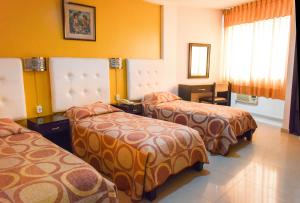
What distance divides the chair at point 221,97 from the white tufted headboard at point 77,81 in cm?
230

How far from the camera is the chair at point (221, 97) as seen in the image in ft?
15.5

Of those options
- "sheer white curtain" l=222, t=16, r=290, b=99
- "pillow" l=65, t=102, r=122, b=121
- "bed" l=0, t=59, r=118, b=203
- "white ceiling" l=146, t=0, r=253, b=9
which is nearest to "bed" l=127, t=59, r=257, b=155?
"pillow" l=65, t=102, r=122, b=121

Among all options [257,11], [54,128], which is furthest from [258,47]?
[54,128]

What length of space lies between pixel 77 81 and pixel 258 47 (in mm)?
3699

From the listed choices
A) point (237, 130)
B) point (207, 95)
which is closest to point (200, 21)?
point (207, 95)

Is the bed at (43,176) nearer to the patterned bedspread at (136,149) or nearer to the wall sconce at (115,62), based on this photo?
the patterned bedspread at (136,149)

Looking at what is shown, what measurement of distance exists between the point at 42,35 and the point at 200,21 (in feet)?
11.1

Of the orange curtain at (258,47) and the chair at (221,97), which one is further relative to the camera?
the chair at (221,97)

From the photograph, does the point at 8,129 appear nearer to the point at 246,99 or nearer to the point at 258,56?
the point at 258,56

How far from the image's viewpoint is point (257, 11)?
4.50m

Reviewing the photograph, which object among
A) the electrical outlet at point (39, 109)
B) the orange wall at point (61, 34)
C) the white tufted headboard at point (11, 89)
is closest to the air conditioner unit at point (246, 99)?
the orange wall at point (61, 34)

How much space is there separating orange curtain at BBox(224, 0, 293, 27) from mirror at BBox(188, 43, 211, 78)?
2.60 feet

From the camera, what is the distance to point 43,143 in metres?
2.06

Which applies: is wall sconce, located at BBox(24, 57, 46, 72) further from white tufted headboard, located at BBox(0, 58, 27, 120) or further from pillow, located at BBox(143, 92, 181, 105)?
pillow, located at BBox(143, 92, 181, 105)
